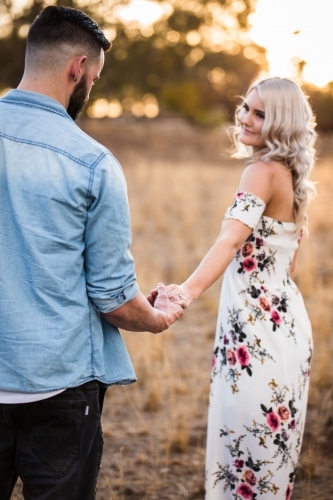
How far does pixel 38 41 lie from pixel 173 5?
41.2 ft

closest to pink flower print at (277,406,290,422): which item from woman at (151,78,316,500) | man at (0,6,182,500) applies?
woman at (151,78,316,500)

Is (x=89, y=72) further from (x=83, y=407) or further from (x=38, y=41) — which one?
(x=83, y=407)

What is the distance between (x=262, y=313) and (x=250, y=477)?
754mm

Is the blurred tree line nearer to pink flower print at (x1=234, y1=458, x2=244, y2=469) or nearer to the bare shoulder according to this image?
the bare shoulder

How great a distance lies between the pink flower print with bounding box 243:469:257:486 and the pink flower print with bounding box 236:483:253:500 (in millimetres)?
23

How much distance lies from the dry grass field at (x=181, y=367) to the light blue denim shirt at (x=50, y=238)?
4.95 feet

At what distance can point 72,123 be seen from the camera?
1.90m

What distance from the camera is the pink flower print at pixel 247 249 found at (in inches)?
111

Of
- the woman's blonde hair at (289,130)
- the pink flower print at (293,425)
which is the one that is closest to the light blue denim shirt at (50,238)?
the woman's blonde hair at (289,130)

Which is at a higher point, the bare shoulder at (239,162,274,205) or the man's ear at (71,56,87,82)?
the man's ear at (71,56,87,82)

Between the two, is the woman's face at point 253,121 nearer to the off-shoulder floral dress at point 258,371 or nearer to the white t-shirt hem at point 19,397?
the off-shoulder floral dress at point 258,371

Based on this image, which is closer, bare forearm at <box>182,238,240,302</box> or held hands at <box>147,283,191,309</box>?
held hands at <box>147,283,191,309</box>

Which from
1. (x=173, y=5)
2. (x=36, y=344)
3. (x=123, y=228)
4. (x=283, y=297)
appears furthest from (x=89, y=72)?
(x=173, y=5)

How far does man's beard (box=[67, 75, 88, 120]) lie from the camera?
194cm
